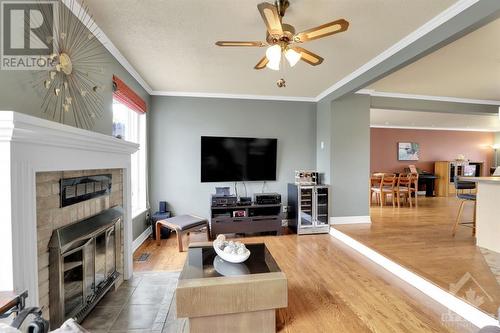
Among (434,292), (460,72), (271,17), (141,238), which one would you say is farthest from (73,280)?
(460,72)

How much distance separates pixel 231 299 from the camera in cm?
154

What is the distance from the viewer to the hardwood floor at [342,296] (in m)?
1.73

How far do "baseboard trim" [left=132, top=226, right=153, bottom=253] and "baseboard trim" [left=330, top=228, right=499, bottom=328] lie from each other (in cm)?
301

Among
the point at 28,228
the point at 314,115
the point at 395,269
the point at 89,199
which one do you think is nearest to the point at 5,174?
the point at 28,228

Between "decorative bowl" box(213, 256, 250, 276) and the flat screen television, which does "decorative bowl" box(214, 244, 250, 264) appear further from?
the flat screen television

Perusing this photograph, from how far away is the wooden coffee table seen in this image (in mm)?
1503

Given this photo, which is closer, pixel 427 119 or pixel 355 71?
pixel 355 71

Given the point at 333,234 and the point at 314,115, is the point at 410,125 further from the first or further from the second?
the point at 333,234

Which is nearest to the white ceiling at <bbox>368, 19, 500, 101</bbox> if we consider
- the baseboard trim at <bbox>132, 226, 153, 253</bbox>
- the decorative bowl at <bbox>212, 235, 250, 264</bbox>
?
the decorative bowl at <bbox>212, 235, 250, 264</bbox>

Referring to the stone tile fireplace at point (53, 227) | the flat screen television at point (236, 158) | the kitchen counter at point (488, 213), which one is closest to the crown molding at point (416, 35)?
the flat screen television at point (236, 158)

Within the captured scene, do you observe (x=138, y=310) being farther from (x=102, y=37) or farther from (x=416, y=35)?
(x=416, y=35)

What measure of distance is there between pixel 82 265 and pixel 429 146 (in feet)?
31.5

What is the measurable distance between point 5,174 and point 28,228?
0.30m

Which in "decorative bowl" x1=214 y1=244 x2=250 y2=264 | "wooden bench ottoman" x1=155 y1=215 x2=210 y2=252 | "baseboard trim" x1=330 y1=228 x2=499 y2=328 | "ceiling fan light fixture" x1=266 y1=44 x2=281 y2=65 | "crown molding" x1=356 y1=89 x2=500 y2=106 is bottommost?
"baseboard trim" x1=330 y1=228 x2=499 y2=328
